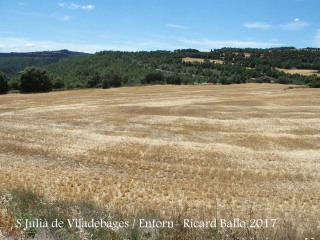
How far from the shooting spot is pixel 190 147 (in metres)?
32.3

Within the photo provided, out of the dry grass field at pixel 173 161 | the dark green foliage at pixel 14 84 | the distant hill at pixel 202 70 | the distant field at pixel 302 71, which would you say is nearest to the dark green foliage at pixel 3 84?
the dark green foliage at pixel 14 84

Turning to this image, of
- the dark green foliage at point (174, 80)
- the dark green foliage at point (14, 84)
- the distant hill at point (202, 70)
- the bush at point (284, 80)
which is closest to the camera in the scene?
the dark green foliage at point (14, 84)

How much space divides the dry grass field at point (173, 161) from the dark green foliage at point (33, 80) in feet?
146

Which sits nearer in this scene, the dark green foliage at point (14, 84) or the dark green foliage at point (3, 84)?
the dark green foliage at point (3, 84)

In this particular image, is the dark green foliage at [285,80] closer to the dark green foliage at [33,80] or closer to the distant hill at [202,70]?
the distant hill at [202,70]

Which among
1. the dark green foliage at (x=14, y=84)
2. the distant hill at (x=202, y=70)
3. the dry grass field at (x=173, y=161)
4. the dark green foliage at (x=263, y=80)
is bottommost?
the dry grass field at (x=173, y=161)

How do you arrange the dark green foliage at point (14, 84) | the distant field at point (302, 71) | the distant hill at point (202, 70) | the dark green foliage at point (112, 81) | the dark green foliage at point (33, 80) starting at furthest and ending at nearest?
the distant field at point (302, 71)
the distant hill at point (202, 70)
the dark green foliage at point (112, 81)
the dark green foliage at point (14, 84)
the dark green foliage at point (33, 80)

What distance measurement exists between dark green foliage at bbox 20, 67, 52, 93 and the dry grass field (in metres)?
44.5

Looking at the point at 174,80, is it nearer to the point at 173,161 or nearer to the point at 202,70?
the point at 202,70

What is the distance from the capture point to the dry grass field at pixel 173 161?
1844cm

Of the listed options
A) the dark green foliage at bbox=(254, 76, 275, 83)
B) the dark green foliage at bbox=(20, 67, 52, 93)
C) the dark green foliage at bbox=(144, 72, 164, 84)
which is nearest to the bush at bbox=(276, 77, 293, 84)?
the dark green foliage at bbox=(254, 76, 275, 83)

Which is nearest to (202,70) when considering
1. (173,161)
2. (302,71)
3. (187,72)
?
(187,72)

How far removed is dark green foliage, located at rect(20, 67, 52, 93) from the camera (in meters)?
96.6

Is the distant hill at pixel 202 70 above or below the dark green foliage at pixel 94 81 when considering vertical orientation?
above
